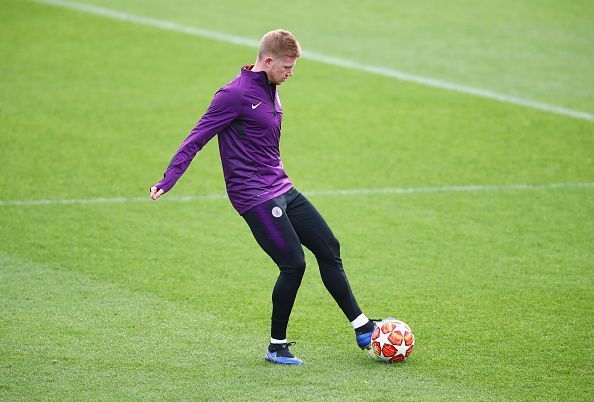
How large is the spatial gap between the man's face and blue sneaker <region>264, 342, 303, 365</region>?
1976 mm

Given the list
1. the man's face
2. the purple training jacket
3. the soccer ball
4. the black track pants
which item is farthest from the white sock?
the man's face

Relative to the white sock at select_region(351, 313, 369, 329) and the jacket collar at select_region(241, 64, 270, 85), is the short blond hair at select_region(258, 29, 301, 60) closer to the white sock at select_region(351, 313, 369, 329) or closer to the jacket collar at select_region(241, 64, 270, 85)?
the jacket collar at select_region(241, 64, 270, 85)

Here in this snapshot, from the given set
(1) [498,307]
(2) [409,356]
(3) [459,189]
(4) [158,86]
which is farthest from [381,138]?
(2) [409,356]

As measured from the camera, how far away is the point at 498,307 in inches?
330

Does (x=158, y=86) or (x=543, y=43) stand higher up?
(x=543, y=43)

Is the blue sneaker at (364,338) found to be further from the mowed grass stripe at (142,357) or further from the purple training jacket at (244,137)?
the purple training jacket at (244,137)

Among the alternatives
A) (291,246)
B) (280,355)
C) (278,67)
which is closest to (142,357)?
(280,355)

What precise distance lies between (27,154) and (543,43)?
446 inches

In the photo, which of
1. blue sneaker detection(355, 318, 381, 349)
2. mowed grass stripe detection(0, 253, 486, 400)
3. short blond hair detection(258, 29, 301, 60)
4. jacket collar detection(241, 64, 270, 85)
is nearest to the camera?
mowed grass stripe detection(0, 253, 486, 400)

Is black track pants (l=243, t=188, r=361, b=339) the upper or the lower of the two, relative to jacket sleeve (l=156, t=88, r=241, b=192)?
lower

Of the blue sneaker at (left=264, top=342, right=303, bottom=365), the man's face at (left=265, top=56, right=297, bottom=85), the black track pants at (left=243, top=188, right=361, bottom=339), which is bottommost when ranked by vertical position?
the blue sneaker at (left=264, top=342, right=303, bottom=365)

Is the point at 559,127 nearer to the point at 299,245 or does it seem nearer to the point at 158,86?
the point at 158,86

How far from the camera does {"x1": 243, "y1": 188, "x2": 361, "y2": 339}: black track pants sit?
6.97m

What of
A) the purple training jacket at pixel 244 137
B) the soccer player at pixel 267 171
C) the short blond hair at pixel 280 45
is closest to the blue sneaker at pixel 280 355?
the soccer player at pixel 267 171
